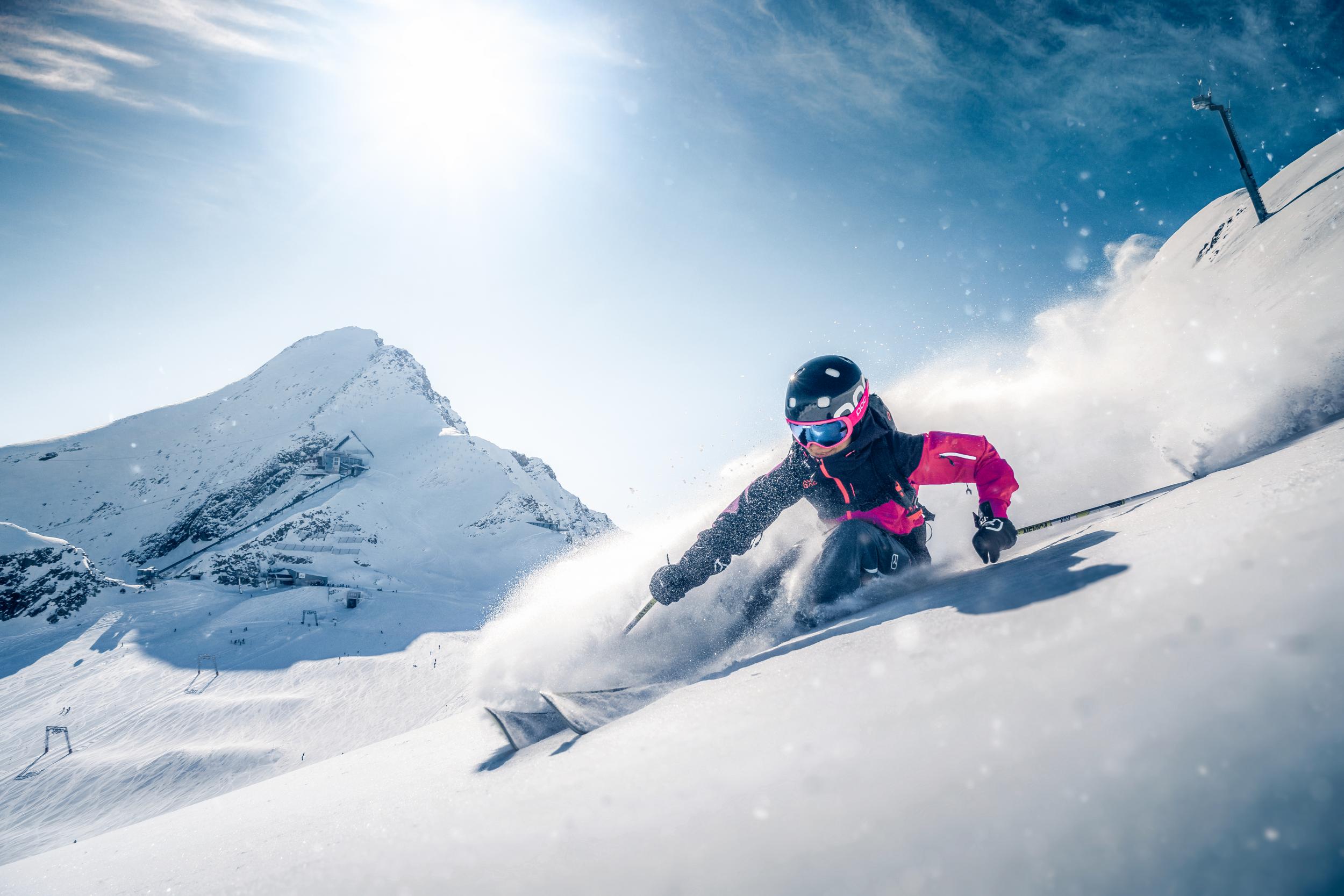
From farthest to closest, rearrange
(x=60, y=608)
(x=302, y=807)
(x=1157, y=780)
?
(x=60, y=608) < (x=302, y=807) < (x=1157, y=780)

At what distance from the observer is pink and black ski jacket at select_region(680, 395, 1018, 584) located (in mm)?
4035

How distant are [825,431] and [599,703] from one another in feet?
8.09

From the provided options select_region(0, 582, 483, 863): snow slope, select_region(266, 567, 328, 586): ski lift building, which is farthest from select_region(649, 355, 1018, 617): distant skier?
select_region(266, 567, 328, 586): ski lift building

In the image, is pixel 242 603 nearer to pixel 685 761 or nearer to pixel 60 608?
pixel 60 608

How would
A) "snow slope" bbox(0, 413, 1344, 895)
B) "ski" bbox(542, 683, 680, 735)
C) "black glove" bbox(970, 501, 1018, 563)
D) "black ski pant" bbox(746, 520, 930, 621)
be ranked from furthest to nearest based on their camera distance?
"black glove" bbox(970, 501, 1018, 563) → "black ski pant" bbox(746, 520, 930, 621) → "ski" bbox(542, 683, 680, 735) → "snow slope" bbox(0, 413, 1344, 895)

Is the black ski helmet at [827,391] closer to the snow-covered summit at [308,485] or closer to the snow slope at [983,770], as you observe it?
the snow slope at [983,770]

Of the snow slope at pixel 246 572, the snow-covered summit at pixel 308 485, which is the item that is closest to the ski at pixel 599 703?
the snow slope at pixel 246 572

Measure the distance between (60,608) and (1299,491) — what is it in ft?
194

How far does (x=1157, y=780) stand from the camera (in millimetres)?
633

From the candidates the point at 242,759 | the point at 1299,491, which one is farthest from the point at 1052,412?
the point at 242,759

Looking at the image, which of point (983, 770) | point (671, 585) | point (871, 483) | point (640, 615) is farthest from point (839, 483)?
point (983, 770)

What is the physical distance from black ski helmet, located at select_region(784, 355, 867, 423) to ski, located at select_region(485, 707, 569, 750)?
261cm

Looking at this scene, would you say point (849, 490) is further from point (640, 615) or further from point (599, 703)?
point (599, 703)

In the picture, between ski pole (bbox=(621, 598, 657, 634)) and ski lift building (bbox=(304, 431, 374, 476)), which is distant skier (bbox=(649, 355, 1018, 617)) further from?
ski lift building (bbox=(304, 431, 374, 476))
